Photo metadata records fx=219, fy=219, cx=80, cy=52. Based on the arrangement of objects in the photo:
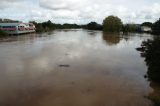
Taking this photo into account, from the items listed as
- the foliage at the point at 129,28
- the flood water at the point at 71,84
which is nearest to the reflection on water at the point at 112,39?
the flood water at the point at 71,84

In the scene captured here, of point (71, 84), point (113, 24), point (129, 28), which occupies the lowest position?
point (71, 84)

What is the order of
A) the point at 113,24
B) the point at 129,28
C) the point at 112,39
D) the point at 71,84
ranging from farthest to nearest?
1. the point at 129,28
2. the point at 113,24
3. the point at 112,39
4. the point at 71,84

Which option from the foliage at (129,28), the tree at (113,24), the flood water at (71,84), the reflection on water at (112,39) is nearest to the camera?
the flood water at (71,84)

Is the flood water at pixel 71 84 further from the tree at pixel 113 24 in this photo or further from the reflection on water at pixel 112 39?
the tree at pixel 113 24

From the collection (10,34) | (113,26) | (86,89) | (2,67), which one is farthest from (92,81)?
(113,26)

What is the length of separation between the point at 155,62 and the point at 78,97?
22.6 ft

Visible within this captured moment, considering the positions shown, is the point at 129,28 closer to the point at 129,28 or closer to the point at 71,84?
the point at 129,28

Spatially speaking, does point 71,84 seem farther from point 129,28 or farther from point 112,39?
point 129,28

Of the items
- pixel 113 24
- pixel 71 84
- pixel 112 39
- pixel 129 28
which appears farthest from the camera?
pixel 129 28

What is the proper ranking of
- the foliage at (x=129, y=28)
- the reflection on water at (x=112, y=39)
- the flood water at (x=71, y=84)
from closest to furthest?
the flood water at (x=71, y=84), the reflection on water at (x=112, y=39), the foliage at (x=129, y=28)

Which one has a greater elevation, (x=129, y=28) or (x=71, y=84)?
(x=129, y=28)

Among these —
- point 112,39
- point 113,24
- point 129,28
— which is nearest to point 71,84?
point 112,39

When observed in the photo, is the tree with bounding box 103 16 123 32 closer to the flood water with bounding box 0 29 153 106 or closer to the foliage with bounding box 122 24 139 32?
the foliage with bounding box 122 24 139 32

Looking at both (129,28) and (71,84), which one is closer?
(71,84)
